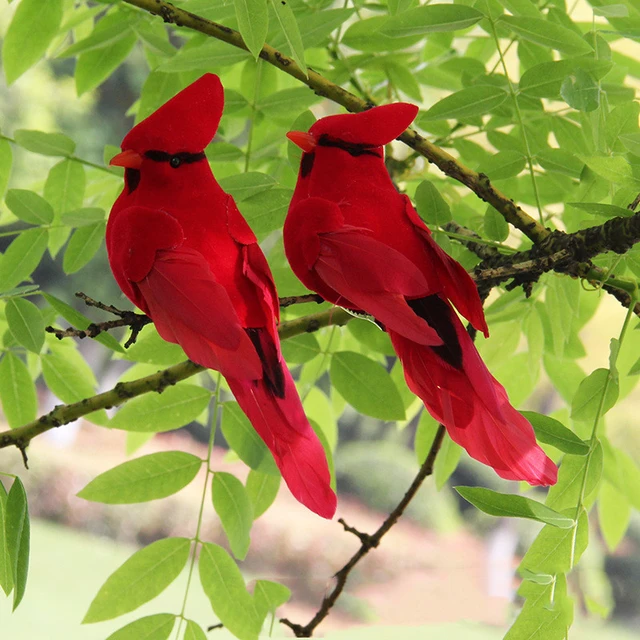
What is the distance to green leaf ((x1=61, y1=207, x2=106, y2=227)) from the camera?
17.1 inches

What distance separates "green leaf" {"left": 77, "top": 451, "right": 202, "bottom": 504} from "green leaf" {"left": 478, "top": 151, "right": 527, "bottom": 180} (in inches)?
9.2

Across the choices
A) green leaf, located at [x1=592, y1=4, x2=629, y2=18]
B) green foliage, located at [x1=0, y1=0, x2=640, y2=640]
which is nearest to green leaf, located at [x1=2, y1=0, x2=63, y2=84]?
green foliage, located at [x1=0, y1=0, x2=640, y2=640]

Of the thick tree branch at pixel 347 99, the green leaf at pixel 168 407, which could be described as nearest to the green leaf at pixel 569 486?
the thick tree branch at pixel 347 99

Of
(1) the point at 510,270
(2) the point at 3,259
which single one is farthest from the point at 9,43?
(1) the point at 510,270

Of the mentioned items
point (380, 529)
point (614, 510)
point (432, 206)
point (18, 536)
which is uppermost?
point (432, 206)

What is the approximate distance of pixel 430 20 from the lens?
1.09 feet

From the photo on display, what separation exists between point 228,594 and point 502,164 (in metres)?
0.28

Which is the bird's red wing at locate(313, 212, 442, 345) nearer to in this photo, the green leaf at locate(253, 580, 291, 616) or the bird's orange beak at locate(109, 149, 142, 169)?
the bird's orange beak at locate(109, 149, 142, 169)

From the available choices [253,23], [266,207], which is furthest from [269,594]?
[253,23]

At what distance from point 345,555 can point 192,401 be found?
3.91 feet

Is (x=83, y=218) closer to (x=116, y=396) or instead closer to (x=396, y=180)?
(x=116, y=396)

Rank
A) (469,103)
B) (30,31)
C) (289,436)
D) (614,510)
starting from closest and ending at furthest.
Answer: (289,436)
(469,103)
(30,31)
(614,510)

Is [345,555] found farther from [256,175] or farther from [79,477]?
[256,175]

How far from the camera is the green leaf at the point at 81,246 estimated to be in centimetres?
48
